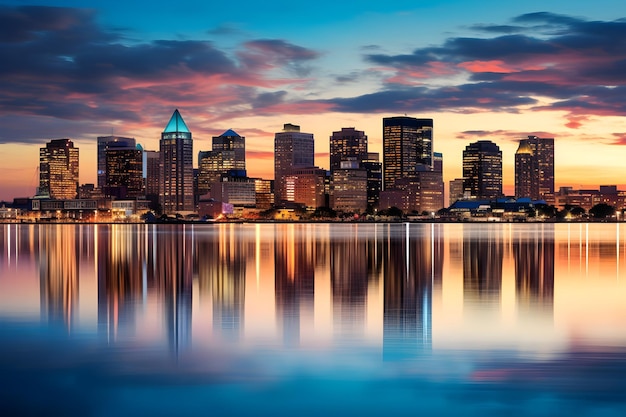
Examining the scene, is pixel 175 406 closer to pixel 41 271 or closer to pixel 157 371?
pixel 157 371

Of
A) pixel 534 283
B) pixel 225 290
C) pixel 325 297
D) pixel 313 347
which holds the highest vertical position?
pixel 313 347

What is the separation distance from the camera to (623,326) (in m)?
25.0

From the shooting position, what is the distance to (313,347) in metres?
20.8

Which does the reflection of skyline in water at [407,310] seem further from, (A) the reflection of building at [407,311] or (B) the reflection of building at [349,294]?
(B) the reflection of building at [349,294]

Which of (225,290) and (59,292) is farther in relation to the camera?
(225,290)

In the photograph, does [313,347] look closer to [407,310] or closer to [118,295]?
[407,310]

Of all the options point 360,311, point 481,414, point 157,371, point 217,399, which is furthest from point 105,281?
point 481,414

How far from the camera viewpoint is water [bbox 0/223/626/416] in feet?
49.4

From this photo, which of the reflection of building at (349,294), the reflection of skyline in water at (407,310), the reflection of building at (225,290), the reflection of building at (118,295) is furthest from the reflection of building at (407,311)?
the reflection of building at (118,295)

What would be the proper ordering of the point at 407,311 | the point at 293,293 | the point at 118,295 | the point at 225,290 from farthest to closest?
the point at 225,290, the point at 293,293, the point at 118,295, the point at 407,311

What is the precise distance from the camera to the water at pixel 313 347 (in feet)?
49.4

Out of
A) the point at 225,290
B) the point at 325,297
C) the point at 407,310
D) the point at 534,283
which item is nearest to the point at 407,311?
the point at 407,310

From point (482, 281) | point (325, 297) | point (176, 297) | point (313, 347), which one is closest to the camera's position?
point (313, 347)

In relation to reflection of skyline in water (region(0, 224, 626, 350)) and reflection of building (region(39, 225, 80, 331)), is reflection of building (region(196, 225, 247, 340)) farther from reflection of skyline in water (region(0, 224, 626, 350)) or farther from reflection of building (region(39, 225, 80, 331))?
reflection of building (region(39, 225, 80, 331))
